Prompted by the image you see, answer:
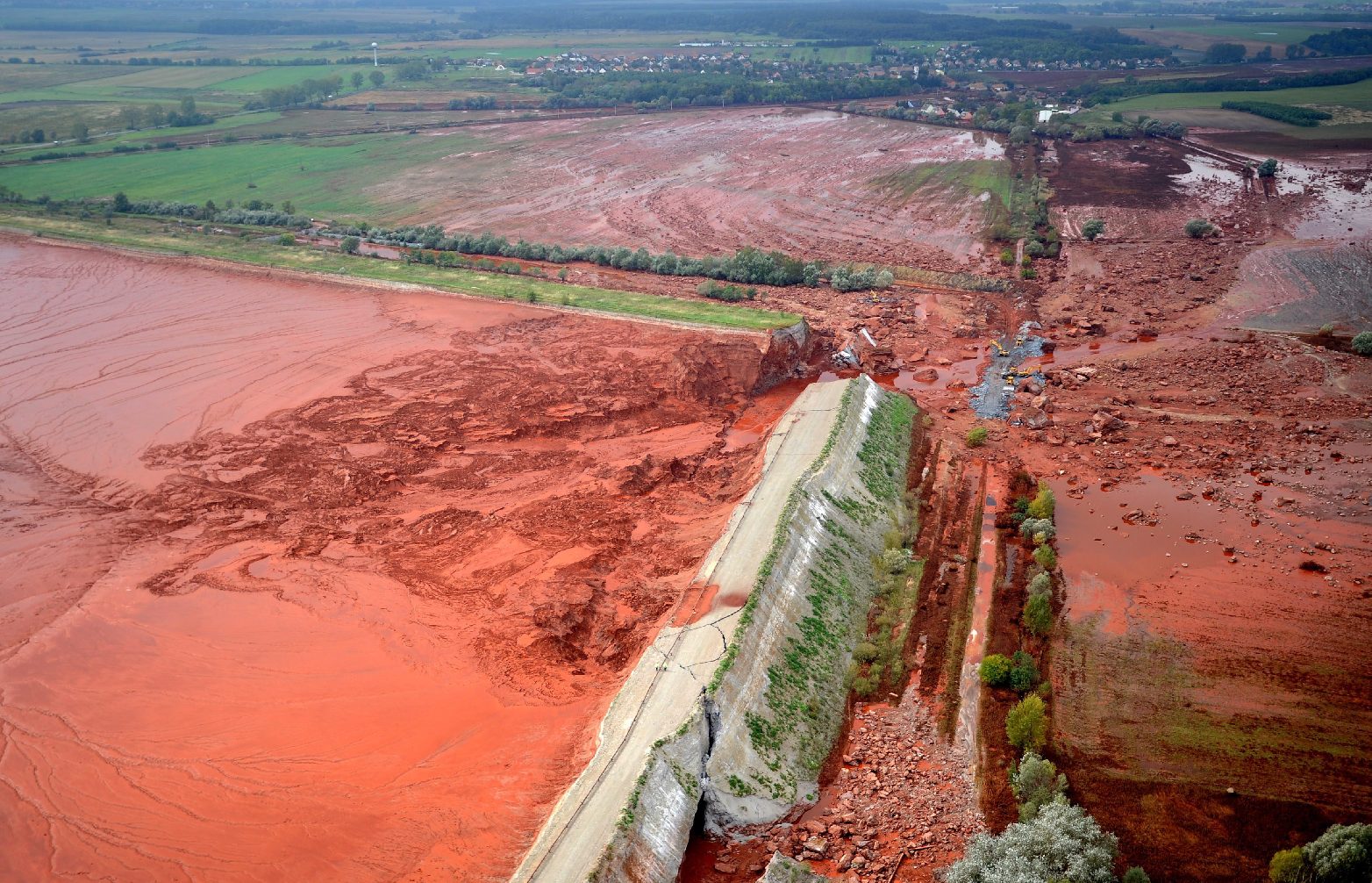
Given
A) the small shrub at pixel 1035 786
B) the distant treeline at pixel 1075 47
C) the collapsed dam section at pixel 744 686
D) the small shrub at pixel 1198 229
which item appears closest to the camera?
the collapsed dam section at pixel 744 686

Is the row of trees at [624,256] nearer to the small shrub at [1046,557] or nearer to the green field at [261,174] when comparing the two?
the green field at [261,174]

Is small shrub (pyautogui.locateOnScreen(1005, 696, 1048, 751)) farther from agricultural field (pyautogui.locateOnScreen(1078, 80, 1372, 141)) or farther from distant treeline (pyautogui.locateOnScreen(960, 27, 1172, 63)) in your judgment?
distant treeline (pyautogui.locateOnScreen(960, 27, 1172, 63))

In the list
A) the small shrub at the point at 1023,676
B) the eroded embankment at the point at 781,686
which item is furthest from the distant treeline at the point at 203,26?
the small shrub at the point at 1023,676

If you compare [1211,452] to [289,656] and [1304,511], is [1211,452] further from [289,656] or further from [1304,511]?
[289,656]

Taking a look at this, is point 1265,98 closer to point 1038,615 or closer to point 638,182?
point 638,182

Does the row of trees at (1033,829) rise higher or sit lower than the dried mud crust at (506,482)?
lower

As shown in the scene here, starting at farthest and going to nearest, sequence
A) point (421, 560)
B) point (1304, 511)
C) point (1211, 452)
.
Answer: point (1211, 452)
point (1304, 511)
point (421, 560)

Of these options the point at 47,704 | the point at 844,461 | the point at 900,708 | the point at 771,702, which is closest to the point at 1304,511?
the point at 844,461
